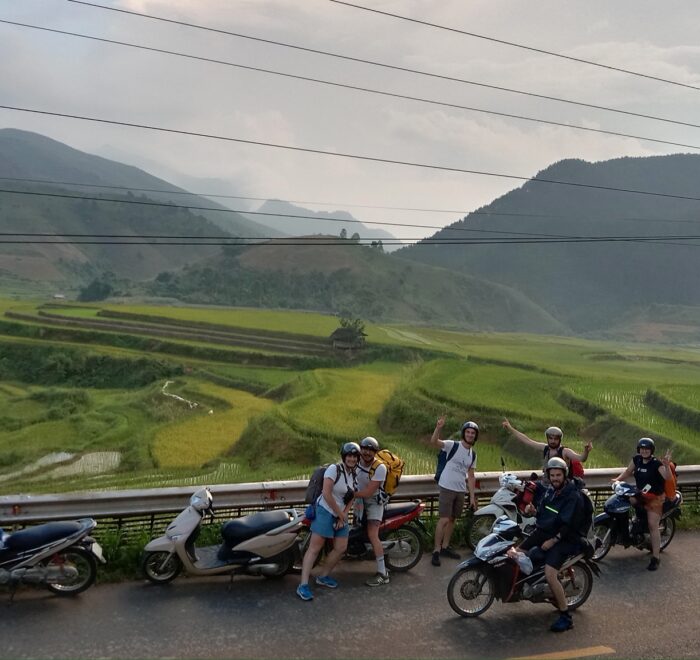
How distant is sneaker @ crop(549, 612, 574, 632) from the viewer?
253 inches

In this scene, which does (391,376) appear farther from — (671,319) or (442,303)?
(671,319)

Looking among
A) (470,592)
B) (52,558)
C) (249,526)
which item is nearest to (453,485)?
(470,592)

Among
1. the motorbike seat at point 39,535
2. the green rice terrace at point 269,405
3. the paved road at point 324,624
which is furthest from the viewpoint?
the green rice terrace at point 269,405

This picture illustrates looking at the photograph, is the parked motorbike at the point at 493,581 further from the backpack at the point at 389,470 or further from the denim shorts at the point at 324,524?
the denim shorts at the point at 324,524

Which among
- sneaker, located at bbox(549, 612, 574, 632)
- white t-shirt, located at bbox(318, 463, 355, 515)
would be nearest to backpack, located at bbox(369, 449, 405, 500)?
white t-shirt, located at bbox(318, 463, 355, 515)

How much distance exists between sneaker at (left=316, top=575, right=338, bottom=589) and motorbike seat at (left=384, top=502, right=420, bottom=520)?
0.98 m

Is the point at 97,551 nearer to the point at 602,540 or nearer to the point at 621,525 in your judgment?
the point at 602,540

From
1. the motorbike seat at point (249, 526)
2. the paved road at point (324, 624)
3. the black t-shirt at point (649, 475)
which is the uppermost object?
the black t-shirt at point (649, 475)

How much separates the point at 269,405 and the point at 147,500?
26.2 meters

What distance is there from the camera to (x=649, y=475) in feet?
27.3

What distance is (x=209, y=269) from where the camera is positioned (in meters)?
127

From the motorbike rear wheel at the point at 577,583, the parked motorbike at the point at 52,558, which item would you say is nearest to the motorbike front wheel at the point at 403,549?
the motorbike rear wheel at the point at 577,583

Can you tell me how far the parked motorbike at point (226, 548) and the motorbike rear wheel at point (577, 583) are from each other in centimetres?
282

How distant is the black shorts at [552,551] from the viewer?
6582 millimetres
